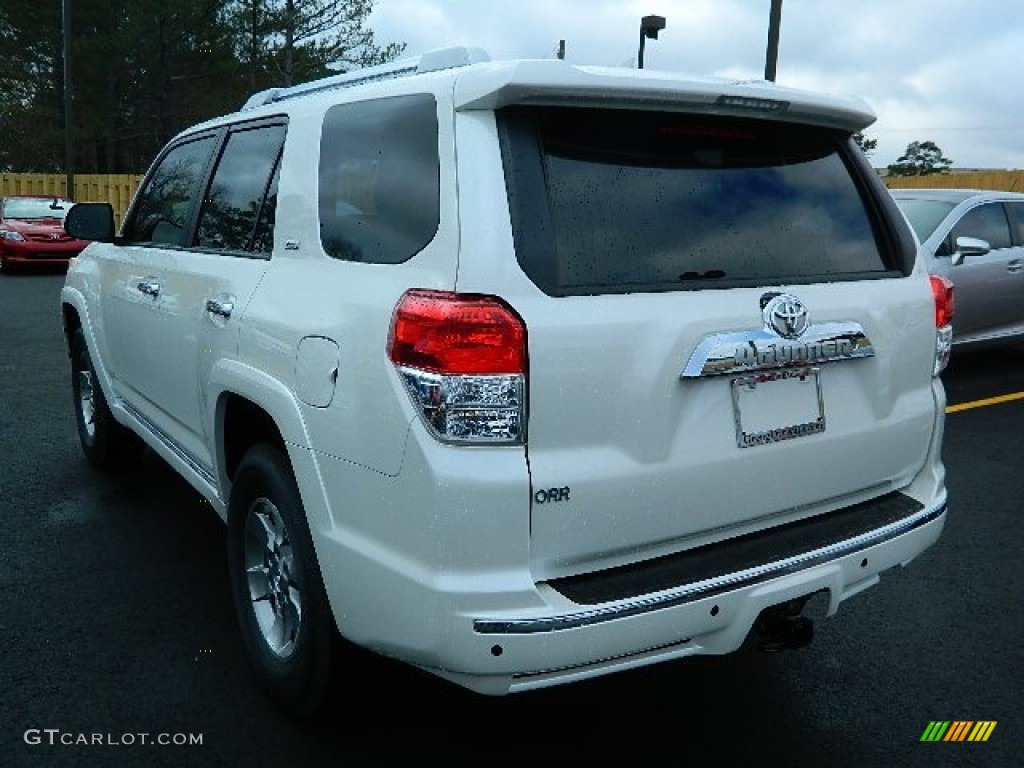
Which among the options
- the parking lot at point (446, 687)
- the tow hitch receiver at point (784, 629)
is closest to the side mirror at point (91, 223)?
the parking lot at point (446, 687)

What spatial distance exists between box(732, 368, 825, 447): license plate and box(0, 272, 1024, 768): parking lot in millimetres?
970

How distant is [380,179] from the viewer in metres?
2.53

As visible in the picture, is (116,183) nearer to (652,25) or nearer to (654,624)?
(652,25)

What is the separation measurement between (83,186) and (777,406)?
31.0 metres

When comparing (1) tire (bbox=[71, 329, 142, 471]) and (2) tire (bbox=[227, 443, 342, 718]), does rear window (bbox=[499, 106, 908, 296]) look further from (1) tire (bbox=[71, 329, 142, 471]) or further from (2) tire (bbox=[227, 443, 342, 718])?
(1) tire (bbox=[71, 329, 142, 471])

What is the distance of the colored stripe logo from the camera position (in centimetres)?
281

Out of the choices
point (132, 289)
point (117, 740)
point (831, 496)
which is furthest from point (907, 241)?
point (132, 289)

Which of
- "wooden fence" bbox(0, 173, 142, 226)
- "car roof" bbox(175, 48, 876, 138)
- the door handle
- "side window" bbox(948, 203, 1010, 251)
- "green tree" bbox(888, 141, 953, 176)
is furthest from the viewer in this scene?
"green tree" bbox(888, 141, 953, 176)

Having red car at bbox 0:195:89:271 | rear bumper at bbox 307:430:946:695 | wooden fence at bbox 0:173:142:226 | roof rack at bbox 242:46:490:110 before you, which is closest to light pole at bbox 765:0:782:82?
roof rack at bbox 242:46:490:110

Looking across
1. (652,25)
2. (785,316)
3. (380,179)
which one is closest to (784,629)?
(785,316)

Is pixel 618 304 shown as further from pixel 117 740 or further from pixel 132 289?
pixel 132 289

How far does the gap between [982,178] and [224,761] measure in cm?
2431

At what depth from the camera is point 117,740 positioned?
8.99 ft

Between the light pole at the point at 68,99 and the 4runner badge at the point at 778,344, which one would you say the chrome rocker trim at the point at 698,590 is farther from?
the light pole at the point at 68,99
